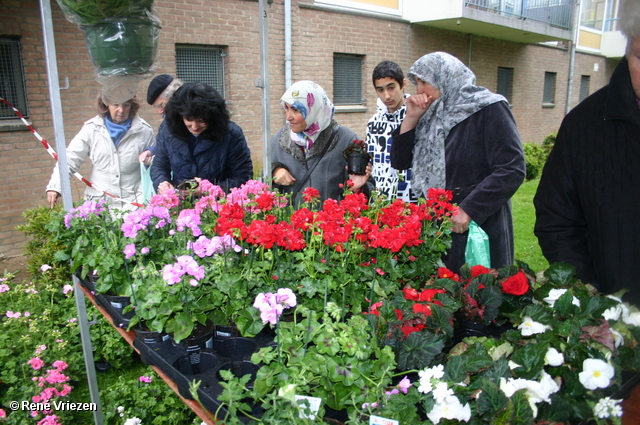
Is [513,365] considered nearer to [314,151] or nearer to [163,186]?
[314,151]

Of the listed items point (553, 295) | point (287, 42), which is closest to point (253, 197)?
point (553, 295)

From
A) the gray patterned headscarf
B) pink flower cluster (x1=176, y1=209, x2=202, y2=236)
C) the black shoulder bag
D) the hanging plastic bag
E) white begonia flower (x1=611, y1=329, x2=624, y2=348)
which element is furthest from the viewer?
the hanging plastic bag

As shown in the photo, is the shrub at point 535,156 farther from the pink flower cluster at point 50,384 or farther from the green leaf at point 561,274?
the pink flower cluster at point 50,384

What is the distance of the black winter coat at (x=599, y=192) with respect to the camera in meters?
1.55

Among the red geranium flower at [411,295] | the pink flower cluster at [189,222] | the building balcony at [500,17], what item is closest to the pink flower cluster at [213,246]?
the pink flower cluster at [189,222]

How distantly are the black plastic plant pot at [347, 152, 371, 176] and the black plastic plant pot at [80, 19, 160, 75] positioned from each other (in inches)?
46.7

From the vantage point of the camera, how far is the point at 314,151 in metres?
2.91

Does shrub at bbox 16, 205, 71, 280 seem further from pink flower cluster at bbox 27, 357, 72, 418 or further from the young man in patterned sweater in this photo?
the young man in patterned sweater

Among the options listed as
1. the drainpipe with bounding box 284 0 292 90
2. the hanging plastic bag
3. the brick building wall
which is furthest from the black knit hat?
the drainpipe with bounding box 284 0 292 90

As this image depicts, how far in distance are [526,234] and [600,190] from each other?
16.3ft

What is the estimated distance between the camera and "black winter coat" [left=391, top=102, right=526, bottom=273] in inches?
85.1

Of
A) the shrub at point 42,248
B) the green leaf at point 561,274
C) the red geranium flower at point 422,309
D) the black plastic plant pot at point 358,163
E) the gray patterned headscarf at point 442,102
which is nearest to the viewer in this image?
the red geranium flower at point 422,309

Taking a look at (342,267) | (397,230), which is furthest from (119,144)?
(397,230)

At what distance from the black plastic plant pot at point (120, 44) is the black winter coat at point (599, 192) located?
1.67 metres
